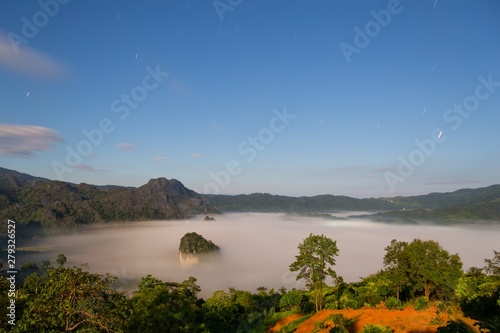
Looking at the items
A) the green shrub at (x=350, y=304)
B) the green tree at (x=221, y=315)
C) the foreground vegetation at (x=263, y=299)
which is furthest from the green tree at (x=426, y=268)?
the green tree at (x=221, y=315)

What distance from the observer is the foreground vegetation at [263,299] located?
12.7 m

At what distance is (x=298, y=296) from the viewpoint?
58781mm

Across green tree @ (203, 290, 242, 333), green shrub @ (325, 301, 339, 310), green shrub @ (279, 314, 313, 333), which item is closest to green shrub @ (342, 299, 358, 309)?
green shrub @ (325, 301, 339, 310)

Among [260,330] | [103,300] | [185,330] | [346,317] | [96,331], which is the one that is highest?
[103,300]

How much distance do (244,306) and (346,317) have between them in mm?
36103

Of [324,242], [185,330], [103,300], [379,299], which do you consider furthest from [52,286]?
[379,299]

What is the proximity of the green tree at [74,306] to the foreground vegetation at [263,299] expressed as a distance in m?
0.03

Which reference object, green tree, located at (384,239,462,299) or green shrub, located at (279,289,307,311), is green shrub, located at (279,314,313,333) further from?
green tree, located at (384,239,462,299)

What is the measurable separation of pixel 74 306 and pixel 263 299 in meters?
71.4

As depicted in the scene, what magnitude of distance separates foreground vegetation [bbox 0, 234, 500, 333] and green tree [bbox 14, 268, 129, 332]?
3 cm

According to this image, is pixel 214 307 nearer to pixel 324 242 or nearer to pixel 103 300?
pixel 324 242

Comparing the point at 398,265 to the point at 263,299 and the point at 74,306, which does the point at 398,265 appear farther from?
the point at 74,306

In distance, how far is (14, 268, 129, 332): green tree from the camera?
12383 millimetres

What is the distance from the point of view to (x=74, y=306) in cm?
1272
